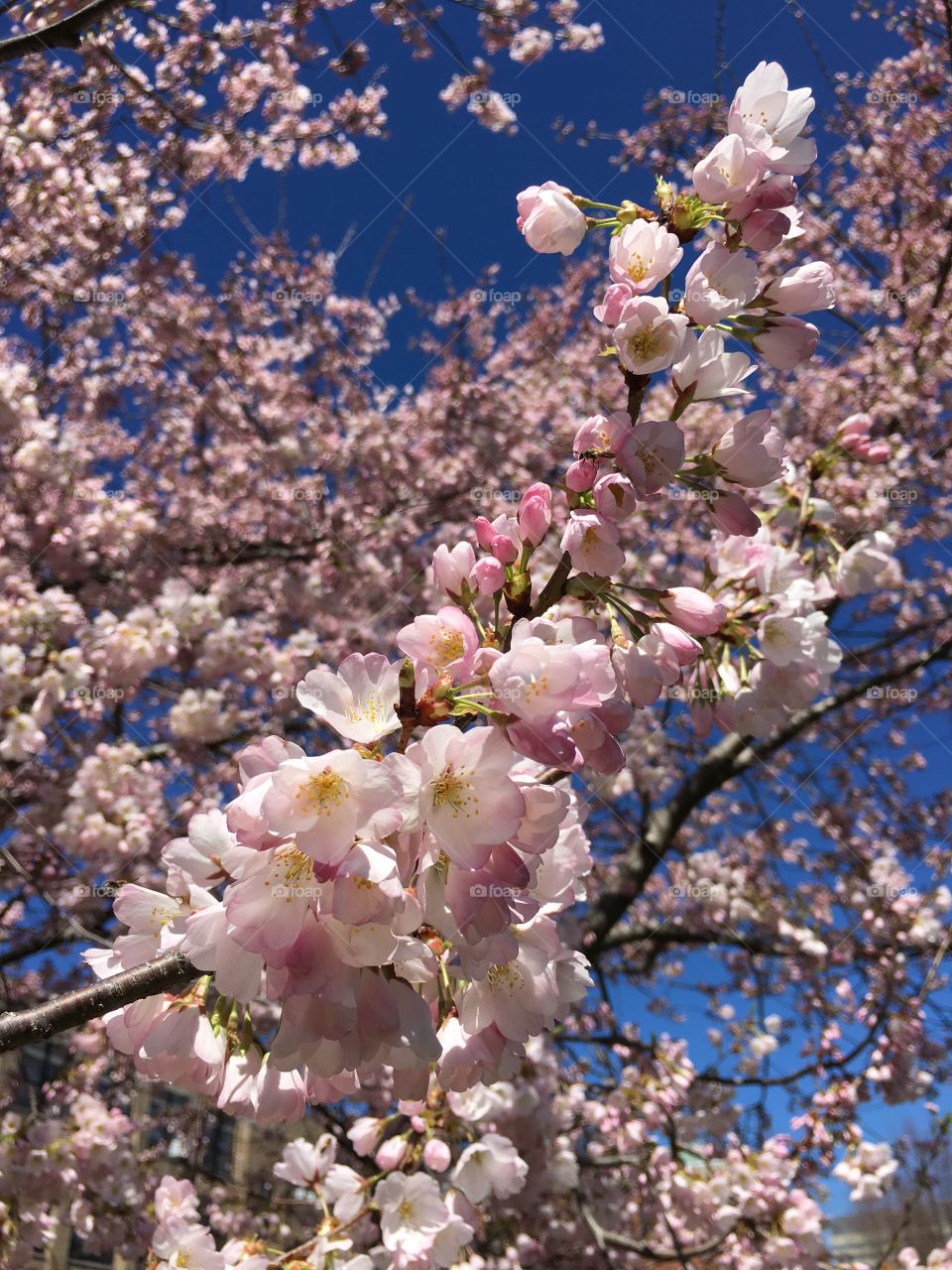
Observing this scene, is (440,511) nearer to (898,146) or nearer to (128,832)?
(128,832)

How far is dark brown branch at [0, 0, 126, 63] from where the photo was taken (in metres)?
2.39

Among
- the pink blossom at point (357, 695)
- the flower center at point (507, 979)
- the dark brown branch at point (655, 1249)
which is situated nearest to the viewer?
the pink blossom at point (357, 695)

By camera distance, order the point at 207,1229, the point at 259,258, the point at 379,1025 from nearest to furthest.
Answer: the point at 379,1025
the point at 207,1229
the point at 259,258

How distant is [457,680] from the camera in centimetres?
101

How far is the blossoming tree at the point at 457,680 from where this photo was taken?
966 mm

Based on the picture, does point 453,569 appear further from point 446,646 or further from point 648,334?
point 648,334

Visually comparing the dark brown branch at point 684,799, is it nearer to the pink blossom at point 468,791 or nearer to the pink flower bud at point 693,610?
the pink flower bud at point 693,610

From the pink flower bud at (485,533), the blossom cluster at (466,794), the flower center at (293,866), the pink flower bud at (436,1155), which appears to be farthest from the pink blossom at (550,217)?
the pink flower bud at (436,1155)

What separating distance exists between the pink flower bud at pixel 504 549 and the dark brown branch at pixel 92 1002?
0.66 m

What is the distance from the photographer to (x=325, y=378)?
820 cm

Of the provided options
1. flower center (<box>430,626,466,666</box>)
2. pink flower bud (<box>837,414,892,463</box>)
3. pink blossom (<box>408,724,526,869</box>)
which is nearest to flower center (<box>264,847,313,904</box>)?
pink blossom (<box>408,724,526,869</box>)

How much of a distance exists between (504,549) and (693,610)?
13.1 inches

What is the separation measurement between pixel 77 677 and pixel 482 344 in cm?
698

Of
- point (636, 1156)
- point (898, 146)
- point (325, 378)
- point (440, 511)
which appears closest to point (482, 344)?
point (325, 378)
